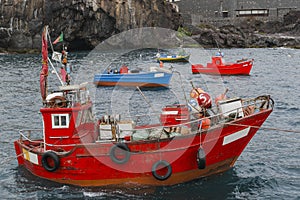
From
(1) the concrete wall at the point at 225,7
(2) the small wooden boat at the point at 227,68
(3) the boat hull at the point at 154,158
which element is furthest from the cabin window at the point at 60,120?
(1) the concrete wall at the point at 225,7

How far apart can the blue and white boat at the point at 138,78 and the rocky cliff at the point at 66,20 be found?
50662 millimetres

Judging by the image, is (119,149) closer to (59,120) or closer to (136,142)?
(136,142)

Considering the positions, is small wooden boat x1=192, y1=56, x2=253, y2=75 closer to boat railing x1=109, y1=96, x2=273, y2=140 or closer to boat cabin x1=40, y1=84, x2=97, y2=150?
boat railing x1=109, y1=96, x2=273, y2=140

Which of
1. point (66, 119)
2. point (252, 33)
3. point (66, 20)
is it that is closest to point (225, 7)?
point (252, 33)

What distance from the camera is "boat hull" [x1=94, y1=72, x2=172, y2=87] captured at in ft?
151

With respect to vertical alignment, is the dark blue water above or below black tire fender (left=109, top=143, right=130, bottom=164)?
below

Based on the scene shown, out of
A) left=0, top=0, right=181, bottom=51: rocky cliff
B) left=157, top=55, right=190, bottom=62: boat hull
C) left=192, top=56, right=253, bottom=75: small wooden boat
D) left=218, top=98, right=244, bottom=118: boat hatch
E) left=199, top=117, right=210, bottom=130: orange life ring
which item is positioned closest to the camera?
left=199, top=117, right=210, bottom=130: orange life ring

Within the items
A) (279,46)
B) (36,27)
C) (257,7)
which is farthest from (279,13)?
(36,27)

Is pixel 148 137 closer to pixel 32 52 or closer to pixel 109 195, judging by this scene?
pixel 109 195

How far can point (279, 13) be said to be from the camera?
430 ft

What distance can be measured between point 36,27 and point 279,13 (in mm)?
74653

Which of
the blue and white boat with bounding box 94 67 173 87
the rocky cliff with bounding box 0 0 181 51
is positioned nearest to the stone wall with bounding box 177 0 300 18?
the rocky cliff with bounding box 0 0 181 51

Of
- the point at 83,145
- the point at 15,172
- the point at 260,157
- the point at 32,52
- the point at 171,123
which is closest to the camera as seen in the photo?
the point at 83,145

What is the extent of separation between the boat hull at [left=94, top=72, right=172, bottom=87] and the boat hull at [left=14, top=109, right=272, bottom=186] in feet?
89.1
